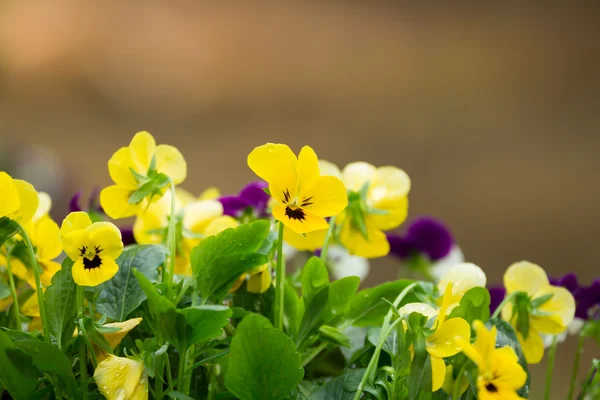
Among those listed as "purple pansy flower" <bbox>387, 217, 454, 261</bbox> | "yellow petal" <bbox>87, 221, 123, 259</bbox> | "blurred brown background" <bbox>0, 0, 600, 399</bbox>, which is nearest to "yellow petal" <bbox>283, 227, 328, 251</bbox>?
"yellow petal" <bbox>87, 221, 123, 259</bbox>

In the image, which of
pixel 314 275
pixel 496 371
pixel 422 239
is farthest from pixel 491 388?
pixel 422 239

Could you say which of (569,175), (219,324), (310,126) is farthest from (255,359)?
(569,175)

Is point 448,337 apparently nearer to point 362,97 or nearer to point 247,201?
point 247,201

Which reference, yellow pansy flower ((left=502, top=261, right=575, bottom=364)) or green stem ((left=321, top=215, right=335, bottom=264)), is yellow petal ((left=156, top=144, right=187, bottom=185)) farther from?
yellow pansy flower ((left=502, top=261, right=575, bottom=364))

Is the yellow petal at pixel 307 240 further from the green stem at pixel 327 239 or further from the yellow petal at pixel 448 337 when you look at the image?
the yellow petal at pixel 448 337

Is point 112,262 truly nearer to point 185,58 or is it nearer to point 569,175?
point 185,58

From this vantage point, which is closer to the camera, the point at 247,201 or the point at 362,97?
the point at 247,201
